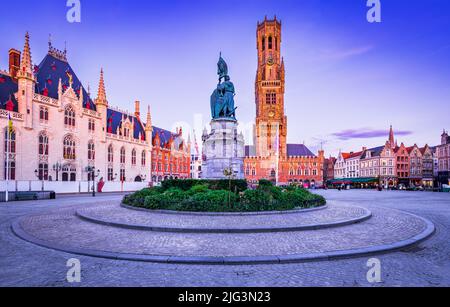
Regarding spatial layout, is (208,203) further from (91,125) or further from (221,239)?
(91,125)

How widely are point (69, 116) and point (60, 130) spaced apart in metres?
3.03

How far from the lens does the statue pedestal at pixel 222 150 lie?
65.8ft

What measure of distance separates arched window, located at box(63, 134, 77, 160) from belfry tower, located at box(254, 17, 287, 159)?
57595mm

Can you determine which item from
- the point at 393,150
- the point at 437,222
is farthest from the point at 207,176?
the point at 393,150

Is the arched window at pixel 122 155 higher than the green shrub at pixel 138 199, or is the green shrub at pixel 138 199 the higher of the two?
the arched window at pixel 122 155

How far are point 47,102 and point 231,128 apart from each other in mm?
32211

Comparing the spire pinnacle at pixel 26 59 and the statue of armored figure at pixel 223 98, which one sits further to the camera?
the spire pinnacle at pixel 26 59

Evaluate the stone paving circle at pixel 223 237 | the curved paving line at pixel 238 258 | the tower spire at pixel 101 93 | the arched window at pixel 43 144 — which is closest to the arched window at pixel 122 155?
the tower spire at pixel 101 93

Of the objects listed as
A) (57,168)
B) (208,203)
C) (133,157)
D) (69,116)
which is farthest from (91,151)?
(208,203)

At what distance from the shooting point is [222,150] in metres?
20.3

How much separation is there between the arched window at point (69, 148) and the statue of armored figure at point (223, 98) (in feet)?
101

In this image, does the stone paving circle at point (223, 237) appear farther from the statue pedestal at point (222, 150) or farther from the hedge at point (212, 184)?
the statue pedestal at point (222, 150)

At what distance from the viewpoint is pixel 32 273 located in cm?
557
